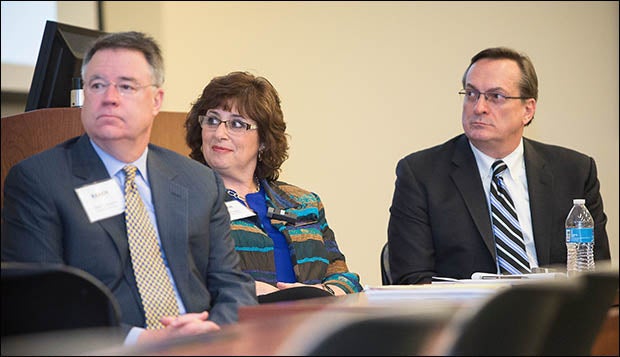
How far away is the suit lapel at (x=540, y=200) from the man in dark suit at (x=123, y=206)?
56.7 inches

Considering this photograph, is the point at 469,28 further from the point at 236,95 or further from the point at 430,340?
the point at 430,340

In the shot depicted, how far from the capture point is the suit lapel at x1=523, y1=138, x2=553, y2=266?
11.9ft

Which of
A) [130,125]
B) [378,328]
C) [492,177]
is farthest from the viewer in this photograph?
[492,177]

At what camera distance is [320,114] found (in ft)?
19.7

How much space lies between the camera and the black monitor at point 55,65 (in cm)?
313

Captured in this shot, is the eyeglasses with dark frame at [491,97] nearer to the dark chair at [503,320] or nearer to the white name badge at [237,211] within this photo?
the white name badge at [237,211]

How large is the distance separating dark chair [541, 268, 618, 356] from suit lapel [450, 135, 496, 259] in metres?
1.84

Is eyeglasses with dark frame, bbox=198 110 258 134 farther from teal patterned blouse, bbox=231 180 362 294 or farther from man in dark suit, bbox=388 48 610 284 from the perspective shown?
man in dark suit, bbox=388 48 610 284

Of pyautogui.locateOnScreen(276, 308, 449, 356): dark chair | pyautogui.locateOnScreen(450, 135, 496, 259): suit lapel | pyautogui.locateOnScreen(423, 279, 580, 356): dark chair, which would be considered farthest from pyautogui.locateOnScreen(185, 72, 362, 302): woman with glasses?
pyautogui.locateOnScreen(276, 308, 449, 356): dark chair

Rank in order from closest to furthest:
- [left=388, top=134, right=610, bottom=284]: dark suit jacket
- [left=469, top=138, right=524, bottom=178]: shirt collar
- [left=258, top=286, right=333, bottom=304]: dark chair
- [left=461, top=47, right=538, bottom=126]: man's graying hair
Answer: [left=258, top=286, right=333, bottom=304]: dark chair → [left=388, top=134, right=610, bottom=284]: dark suit jacket → [left=469, top=138, right=524, bottom=178]: shirt collar → [left=461, top=47, right=538, bottom=126]: man's graying hair

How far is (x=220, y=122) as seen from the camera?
11.5 feet

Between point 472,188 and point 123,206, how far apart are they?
1.75 m

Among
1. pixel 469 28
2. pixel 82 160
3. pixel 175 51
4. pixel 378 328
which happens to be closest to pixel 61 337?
pixel 378 328

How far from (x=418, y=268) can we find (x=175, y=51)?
2.48 metres
